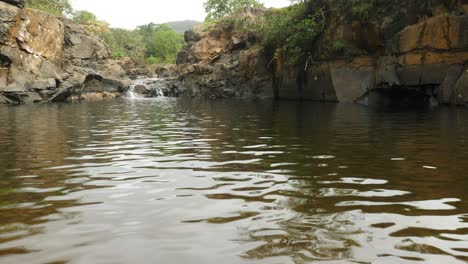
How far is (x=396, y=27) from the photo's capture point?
2412cm

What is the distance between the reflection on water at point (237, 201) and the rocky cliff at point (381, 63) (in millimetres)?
12518

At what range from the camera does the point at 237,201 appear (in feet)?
17.1

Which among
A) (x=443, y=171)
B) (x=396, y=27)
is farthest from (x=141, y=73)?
(x=443, y=171)

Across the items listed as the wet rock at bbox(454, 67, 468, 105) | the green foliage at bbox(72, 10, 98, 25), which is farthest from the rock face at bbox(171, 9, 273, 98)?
the green foliage at bbox(72, 10, 98, 25)

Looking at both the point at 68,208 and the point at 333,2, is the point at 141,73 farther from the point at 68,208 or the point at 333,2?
the point at 68,208

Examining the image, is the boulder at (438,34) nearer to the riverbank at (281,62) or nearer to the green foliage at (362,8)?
the riverbank at (281,62)

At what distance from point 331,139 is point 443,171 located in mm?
4118

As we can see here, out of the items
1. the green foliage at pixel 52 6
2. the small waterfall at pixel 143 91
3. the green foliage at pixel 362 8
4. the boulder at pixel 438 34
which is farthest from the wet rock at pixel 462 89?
the green foliage at pixel 52 6

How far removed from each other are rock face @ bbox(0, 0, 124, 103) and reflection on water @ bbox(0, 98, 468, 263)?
26.1 m

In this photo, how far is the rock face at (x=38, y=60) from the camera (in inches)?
1321

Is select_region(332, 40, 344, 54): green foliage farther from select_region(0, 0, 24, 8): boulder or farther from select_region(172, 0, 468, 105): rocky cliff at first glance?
select_region(0, 0, 24, 8): boulder

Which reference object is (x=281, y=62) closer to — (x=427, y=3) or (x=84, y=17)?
(x=427, y=3)

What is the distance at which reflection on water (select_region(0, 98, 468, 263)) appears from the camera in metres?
3.64

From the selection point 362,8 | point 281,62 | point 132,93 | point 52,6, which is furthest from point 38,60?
point 362,8
